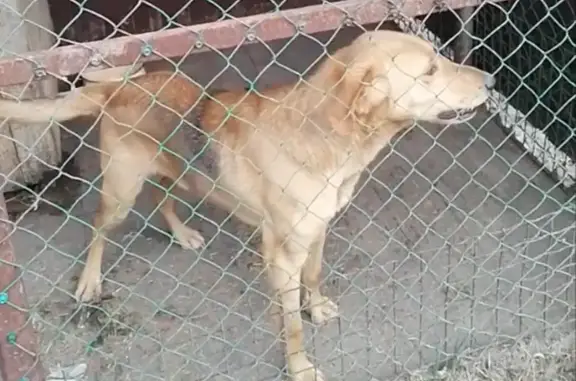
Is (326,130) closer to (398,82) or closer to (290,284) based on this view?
(398,82)

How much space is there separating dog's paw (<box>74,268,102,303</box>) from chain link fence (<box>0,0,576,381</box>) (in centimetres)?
4

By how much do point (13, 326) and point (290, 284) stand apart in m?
0.94

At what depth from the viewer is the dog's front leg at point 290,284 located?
294 centimetres

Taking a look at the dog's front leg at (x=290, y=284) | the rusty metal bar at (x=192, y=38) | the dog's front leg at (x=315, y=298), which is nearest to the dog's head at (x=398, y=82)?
the rusty metal bar at (x=192, y=38)

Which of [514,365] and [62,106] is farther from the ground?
[62,106]

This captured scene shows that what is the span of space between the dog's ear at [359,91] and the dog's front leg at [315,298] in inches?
29.4

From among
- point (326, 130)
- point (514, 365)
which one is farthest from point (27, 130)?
point (514, 365)

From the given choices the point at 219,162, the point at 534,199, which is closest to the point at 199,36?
the point at 219,162

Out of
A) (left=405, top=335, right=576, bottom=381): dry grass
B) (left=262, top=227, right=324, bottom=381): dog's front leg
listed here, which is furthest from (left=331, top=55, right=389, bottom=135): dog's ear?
(left=405, top=335, right=576, bottom=381): dry grass

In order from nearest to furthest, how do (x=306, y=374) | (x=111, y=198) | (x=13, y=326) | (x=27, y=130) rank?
(x=13, y=326), (x=306, y=374), (x=111, y=198), (x=27, y=130)

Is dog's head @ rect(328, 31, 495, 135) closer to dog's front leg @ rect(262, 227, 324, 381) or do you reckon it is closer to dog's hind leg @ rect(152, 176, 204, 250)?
dog's front leg @ rect(262, 227, 324, 381)

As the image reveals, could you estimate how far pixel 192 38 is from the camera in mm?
2240

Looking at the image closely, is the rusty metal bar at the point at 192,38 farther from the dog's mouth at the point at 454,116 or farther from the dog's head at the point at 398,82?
the dog's mouth at the point at 454,116

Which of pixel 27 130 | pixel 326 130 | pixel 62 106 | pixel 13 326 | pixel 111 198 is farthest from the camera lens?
pixel 27 130
